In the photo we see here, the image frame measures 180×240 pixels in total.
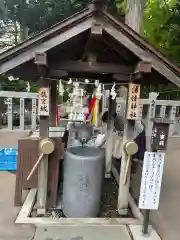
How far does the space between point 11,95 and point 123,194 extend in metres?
5.86

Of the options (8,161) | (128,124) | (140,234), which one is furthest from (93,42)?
(8,161)

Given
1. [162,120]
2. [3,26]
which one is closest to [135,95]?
[162,120]

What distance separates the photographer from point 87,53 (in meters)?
3.93

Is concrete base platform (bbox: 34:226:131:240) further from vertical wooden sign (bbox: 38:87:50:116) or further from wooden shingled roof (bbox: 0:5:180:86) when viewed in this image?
wooden shingled roof (bbox: 0:5:180:86)

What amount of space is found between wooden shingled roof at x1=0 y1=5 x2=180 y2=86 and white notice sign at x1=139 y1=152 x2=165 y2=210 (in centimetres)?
103

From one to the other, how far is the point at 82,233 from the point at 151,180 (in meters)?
1.17

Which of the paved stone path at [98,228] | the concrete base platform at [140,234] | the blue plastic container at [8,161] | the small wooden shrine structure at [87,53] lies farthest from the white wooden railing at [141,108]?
the concrete base platform at [140,234]

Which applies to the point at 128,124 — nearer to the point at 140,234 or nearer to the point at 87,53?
the point at 87,53

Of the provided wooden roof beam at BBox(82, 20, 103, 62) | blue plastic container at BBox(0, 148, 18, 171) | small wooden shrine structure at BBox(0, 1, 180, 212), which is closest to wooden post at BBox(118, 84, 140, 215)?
small wooden shrine structure at BBox(0, 1, 180, 212)

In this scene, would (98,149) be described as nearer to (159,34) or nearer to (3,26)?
(159,34)

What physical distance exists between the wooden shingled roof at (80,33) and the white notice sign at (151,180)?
1.03 metres

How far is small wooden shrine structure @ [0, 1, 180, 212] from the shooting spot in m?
3.41

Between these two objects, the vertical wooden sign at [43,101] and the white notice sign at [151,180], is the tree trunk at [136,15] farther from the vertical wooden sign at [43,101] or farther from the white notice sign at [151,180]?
the white notice sign at [151,180]

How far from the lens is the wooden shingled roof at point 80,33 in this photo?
343cm
